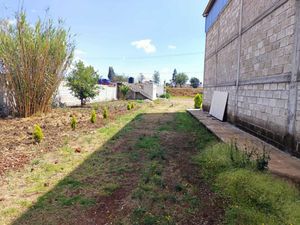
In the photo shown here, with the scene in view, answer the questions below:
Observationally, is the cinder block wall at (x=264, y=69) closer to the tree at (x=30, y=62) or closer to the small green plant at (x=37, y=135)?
the small green plant at (x=37, y=135)

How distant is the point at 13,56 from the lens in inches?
354

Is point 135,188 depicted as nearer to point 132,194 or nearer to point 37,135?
point 132,194

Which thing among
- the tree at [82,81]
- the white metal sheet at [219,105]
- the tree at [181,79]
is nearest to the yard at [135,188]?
the white metal sheet at [219,105]

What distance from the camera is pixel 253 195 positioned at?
2.63 m

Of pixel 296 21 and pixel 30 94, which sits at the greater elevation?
pixel 296 21

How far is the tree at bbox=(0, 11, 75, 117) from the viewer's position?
352 inches

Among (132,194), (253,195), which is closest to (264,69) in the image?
(253,195)

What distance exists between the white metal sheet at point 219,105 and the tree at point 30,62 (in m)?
7.00

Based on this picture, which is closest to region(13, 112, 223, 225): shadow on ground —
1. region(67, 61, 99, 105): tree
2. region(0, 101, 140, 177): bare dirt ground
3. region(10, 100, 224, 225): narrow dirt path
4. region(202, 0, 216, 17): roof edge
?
region(10, 100, 224, 225): narrow dirt path

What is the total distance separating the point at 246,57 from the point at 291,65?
268cm

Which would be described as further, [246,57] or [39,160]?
[246,57]

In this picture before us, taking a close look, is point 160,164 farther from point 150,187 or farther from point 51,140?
point 51,140

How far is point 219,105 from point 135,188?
7.30 metres

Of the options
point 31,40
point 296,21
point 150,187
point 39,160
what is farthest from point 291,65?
point 31,40
